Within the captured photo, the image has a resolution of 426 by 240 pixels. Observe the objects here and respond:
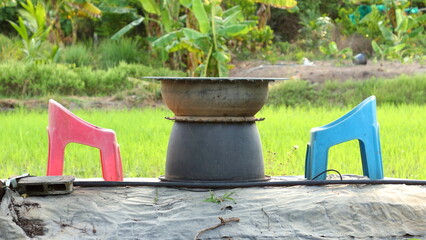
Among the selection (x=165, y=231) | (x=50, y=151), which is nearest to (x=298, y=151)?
(x=50, y=151)

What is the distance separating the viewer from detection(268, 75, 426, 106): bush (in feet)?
35.3

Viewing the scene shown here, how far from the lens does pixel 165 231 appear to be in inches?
135

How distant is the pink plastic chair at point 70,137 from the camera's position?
4363 mm

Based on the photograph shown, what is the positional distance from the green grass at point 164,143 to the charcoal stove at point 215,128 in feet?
3.50

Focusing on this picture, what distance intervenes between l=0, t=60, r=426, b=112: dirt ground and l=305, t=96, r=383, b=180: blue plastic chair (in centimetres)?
637


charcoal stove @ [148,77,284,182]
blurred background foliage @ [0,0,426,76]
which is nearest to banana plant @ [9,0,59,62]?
blurred background foliage @ [0,0,426,76]

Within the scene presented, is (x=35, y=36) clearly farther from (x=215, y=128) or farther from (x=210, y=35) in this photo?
(x=215, y=128)

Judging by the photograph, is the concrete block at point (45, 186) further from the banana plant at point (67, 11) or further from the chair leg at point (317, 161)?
the banana plant at point (67, 11)

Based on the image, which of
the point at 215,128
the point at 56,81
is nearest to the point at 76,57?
the point at 56,81

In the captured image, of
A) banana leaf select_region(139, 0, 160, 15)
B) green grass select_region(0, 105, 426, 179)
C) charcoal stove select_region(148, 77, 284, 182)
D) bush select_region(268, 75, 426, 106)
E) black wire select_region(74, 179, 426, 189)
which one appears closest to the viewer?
black wire select_region(74, 179, 426, 189)

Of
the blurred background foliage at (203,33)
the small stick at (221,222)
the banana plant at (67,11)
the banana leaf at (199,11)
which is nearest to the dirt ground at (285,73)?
the blurred background foliage at (203,33)

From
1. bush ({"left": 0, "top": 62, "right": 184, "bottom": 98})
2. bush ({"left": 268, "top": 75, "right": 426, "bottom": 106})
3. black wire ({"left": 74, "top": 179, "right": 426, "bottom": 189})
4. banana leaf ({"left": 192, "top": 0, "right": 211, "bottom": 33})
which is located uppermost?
banana leaf ({"left": 192, "top": 0, "right": 211, "bottom": 33})

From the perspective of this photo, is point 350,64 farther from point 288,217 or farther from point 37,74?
point 288,217

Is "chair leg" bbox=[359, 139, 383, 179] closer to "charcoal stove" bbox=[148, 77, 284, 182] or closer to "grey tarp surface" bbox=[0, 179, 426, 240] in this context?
"grey tarp surface" bbox=[0, 179, 426, 240]
